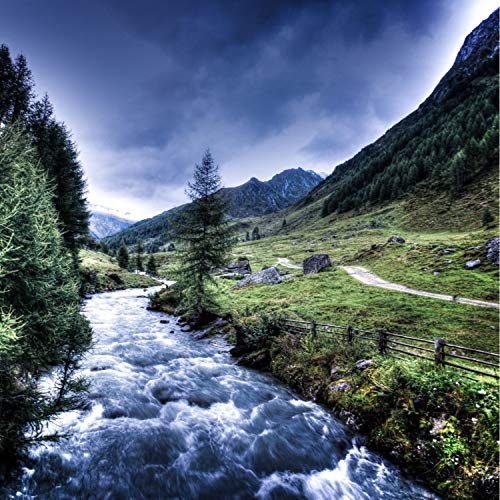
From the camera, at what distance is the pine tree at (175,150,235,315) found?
1046 inches

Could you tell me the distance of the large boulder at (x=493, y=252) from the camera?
26.2 m

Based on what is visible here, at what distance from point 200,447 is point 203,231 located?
1972 cm

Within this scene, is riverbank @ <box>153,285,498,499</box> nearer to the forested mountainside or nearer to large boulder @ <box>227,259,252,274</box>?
large boulder @ <box>227,259,252,274</box>

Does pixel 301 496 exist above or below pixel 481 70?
below

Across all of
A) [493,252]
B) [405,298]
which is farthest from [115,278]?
[493,252]

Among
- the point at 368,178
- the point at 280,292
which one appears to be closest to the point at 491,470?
the point at 280,292

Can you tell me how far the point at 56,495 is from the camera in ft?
23.7

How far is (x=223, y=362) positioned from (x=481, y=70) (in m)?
282

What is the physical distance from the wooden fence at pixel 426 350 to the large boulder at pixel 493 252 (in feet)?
58.0

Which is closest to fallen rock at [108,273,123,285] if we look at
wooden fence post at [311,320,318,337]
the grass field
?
the grass field

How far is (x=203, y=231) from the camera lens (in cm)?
2672

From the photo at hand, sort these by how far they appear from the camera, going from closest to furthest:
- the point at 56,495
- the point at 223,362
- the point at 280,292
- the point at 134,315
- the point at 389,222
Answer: the point at 56,495 < the point at 223,362 < the point at 134,315 < the point at 280,292 < the point at 389,222

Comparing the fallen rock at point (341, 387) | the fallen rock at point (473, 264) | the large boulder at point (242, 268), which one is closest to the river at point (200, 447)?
the fallen rock at point (341, 387)

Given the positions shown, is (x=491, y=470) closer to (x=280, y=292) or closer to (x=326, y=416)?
(x=326, y=416)
